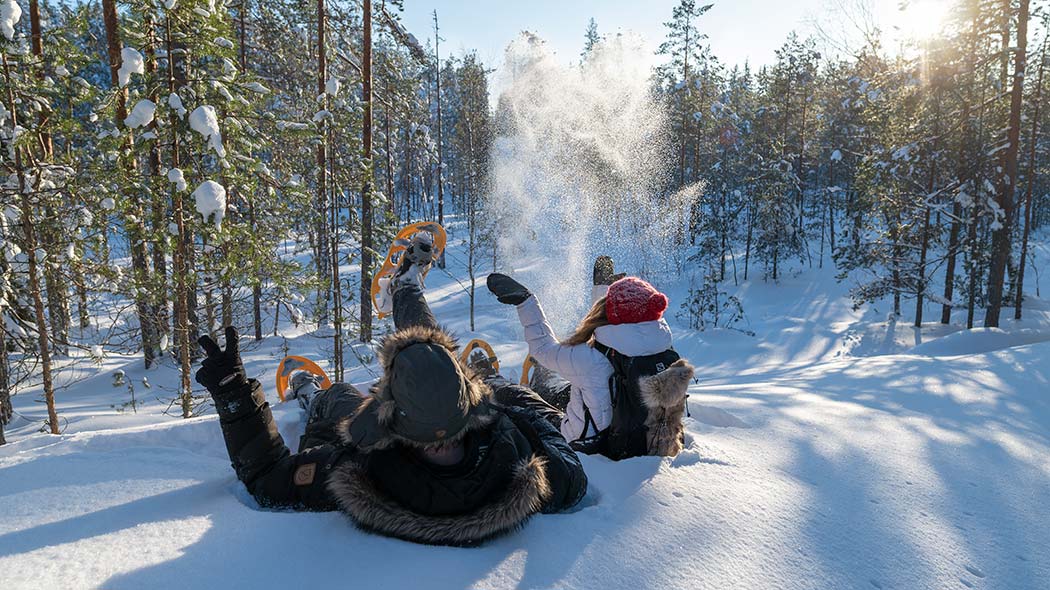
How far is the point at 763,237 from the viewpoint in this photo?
25203 mm

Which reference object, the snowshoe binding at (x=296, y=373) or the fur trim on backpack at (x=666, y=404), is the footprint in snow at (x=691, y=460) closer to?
the fur trim on backpack at (x=666, y=404)

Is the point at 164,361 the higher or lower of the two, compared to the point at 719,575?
lower

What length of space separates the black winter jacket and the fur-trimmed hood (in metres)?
0.06

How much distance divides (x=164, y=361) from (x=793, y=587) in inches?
554

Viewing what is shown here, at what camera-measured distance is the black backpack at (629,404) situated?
2.92 metres

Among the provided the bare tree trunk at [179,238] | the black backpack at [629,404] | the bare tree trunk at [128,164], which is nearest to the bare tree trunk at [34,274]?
the bare tree trunk at [128,164]

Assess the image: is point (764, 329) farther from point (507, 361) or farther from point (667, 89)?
point (667, 89)

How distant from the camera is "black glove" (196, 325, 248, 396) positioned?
2107 mm

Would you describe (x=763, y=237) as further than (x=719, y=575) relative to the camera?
Yes

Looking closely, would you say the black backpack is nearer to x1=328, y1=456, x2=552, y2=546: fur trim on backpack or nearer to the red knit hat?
the red knit hat

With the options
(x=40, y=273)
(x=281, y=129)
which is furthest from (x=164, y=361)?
(x=281, y=129)

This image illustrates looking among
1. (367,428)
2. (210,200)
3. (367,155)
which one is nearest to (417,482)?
(367,428)

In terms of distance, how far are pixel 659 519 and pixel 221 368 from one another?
1.89m

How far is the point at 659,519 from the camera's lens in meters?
2.15
